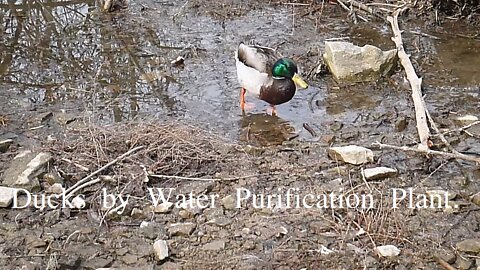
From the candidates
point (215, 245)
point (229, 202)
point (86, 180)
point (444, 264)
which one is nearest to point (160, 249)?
point (215, 245)

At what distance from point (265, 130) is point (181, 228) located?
158 centimetres

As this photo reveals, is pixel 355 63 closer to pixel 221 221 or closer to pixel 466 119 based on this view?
pixel 466 119

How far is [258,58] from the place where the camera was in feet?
17.9

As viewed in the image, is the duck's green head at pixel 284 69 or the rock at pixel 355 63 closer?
the duck's green head at pixel 284 69

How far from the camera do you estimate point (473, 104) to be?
18.6 feet

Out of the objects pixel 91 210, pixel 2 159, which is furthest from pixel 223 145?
pixel 2 159

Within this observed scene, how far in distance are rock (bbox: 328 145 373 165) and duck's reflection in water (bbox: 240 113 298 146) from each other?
562 millimetres

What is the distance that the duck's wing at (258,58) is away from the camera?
213 inches

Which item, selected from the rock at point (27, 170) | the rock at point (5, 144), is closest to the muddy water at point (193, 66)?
the rock at point (5, 144)

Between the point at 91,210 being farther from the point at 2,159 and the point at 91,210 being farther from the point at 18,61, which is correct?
the point at 18,61

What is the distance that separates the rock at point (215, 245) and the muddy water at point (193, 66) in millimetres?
1458

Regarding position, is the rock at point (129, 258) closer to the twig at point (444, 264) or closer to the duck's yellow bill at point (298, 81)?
the twig at point (444, 264)

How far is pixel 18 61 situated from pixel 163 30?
152 cm

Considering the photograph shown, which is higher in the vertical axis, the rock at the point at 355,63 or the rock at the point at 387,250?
the rock at the point at 355,63
